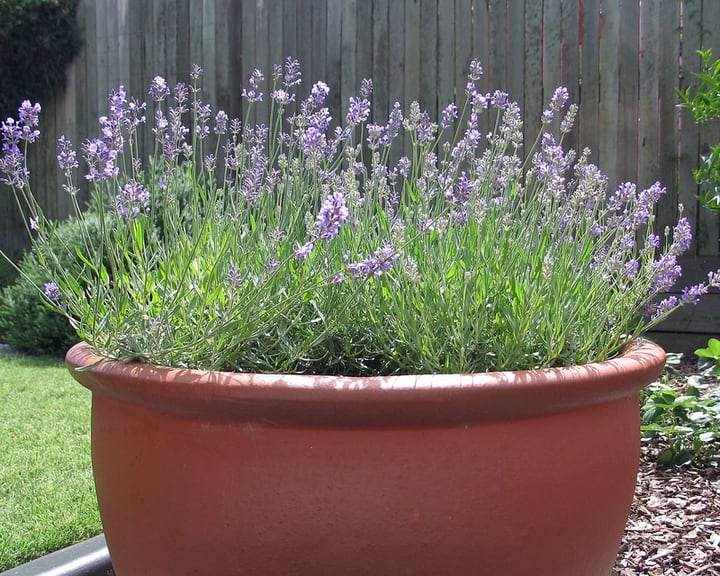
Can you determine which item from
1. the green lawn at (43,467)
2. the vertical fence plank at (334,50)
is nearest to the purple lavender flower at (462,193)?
the green lawn at (43,467)

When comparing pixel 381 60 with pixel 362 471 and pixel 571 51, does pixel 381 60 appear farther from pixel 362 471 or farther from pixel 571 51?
pixel 362 471

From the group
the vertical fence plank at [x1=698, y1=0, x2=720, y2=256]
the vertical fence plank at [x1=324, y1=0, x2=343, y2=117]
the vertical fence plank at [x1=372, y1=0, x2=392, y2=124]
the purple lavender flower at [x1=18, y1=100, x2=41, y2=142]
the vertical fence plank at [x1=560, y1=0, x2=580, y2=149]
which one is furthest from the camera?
the vertical fence plank at [x1=324, y1=0, x2=343, y2=117]

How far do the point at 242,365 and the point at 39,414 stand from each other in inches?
98.8

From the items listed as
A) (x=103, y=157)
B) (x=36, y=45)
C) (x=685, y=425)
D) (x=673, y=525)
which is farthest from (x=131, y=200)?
(x=36, y=45)

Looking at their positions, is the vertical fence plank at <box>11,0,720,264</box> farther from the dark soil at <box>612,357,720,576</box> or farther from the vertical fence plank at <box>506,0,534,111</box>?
the dark soil at <box>612,357,720,576</box>

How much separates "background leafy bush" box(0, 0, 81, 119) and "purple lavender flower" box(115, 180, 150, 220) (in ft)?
19.9

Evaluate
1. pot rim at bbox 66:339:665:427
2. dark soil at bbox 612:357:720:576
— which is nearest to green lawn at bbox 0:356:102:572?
pot rim at bbox 66:339:665:427

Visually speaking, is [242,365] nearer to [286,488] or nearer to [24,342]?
[286,488]

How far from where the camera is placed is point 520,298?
58.0 inches

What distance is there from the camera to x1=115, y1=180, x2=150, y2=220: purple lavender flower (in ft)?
4.66

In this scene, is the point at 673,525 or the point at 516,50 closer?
the point at 673,525

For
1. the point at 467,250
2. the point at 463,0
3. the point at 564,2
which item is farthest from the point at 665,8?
the point at 467,250

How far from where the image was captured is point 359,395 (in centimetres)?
121

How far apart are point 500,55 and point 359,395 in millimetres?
3881
